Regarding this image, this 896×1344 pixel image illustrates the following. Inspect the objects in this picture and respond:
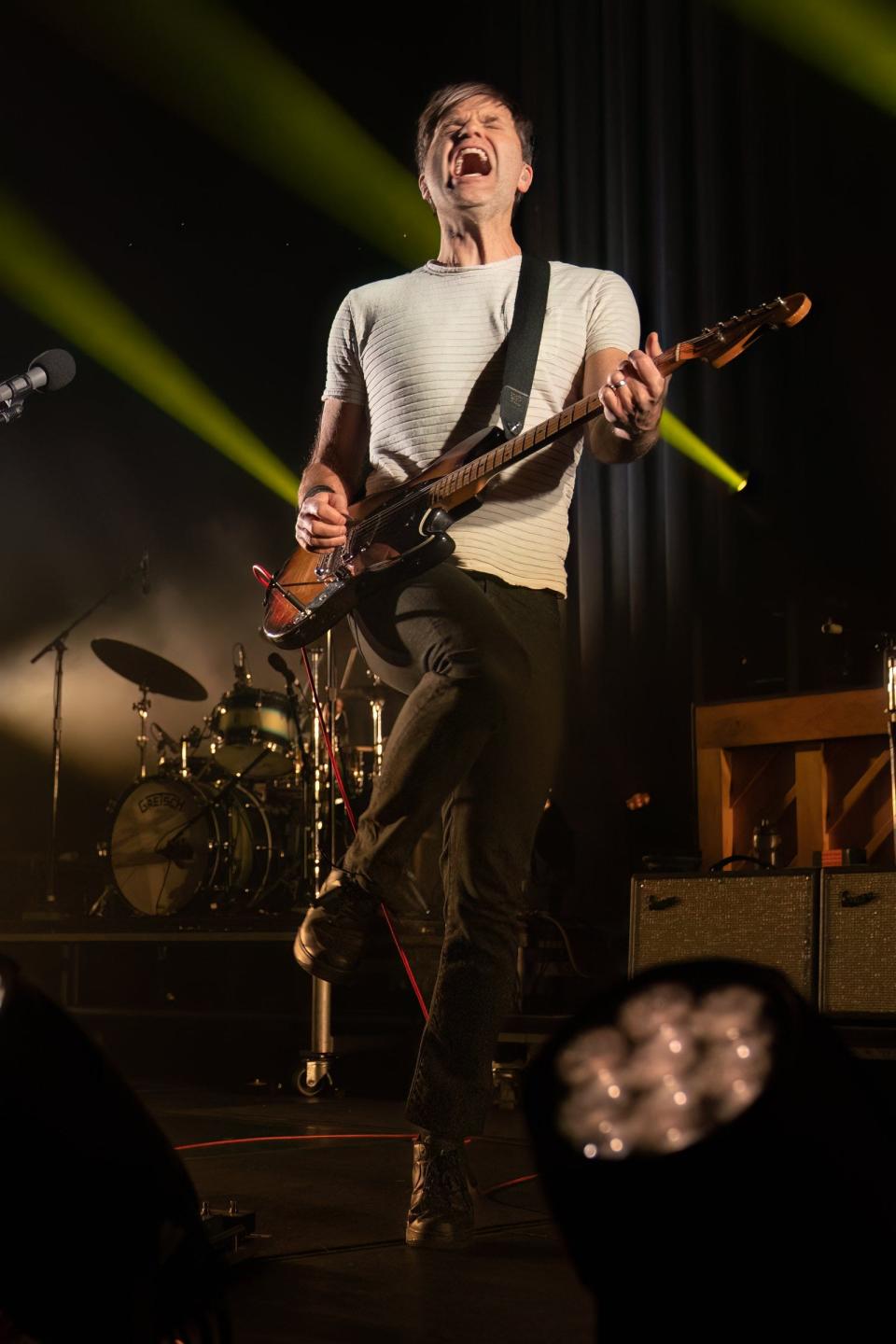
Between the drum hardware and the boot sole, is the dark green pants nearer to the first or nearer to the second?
the boot sole

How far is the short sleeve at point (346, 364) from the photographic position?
2.45 m

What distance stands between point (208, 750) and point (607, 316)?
4936 mm

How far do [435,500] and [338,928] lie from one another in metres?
0.68

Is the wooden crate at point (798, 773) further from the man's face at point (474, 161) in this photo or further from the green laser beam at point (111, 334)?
the green laser beam at point (111, 334)

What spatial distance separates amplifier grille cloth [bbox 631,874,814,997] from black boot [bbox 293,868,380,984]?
1.12 meters

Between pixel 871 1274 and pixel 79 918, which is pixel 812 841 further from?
pixel 871 1274

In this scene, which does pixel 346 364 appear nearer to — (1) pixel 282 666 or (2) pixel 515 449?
(2) pixel 515 449

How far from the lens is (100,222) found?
6.94m

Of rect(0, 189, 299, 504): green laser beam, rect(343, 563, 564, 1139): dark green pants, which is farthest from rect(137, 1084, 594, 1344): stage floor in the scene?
rect(0, 189, 299, 504): green laser beam

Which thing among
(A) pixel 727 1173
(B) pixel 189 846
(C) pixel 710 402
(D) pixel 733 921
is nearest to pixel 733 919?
(D) pixel 733 921

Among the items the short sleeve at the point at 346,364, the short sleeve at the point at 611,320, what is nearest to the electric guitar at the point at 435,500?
the short sleeve at the point at 611,320

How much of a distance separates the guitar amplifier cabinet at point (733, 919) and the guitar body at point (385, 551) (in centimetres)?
115

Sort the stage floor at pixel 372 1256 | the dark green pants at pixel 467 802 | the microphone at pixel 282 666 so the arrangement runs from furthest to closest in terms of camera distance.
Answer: the microphone at pixel 282 666
the dark green pants at pixel 467 802
the stage floor at pixel 372 1256

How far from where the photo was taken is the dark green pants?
1.92m
